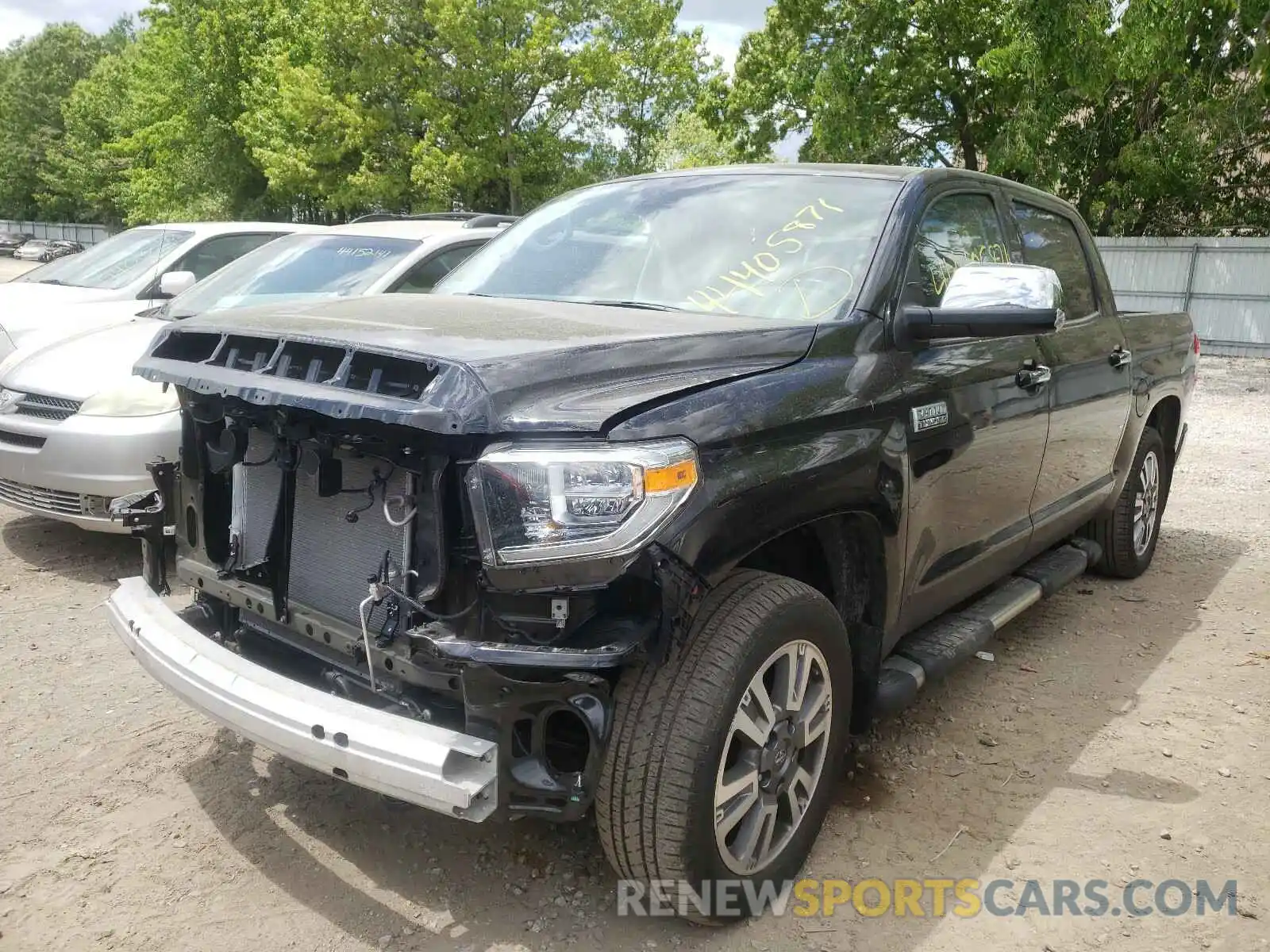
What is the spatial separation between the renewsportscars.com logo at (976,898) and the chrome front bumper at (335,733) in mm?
717

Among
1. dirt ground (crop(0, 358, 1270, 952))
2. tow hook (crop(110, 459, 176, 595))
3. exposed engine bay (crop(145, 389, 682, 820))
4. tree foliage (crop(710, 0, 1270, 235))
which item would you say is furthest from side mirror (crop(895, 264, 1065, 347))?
tree foliage (crop(710, 0, 1270, 235))

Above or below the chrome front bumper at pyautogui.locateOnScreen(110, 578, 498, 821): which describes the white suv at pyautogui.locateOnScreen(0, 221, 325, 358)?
above

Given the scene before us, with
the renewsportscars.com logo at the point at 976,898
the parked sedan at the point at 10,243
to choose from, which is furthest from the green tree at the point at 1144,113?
the parked sedan at the point at 10,243

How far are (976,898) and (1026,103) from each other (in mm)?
17411

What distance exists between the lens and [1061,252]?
15.3 ft

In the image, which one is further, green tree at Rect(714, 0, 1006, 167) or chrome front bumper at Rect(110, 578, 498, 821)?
green tree at Rect(714, 0, 1006, 167)

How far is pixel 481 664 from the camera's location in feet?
7.23

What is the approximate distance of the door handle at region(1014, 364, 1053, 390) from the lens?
3739mm

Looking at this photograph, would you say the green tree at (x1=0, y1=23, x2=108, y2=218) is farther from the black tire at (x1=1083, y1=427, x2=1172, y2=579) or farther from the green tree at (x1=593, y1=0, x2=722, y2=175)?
the black tire at (x1=1083, y1=427, x2=1172, y2=579)

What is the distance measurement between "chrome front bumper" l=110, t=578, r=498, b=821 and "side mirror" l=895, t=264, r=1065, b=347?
179cm

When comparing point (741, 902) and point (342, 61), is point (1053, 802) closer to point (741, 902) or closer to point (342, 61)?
point (741, 902)

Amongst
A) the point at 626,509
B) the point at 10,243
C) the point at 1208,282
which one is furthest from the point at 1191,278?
the point at 10,243

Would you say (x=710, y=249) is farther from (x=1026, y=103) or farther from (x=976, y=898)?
(x=1026, y=103)

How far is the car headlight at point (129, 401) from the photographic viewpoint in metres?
5.03
